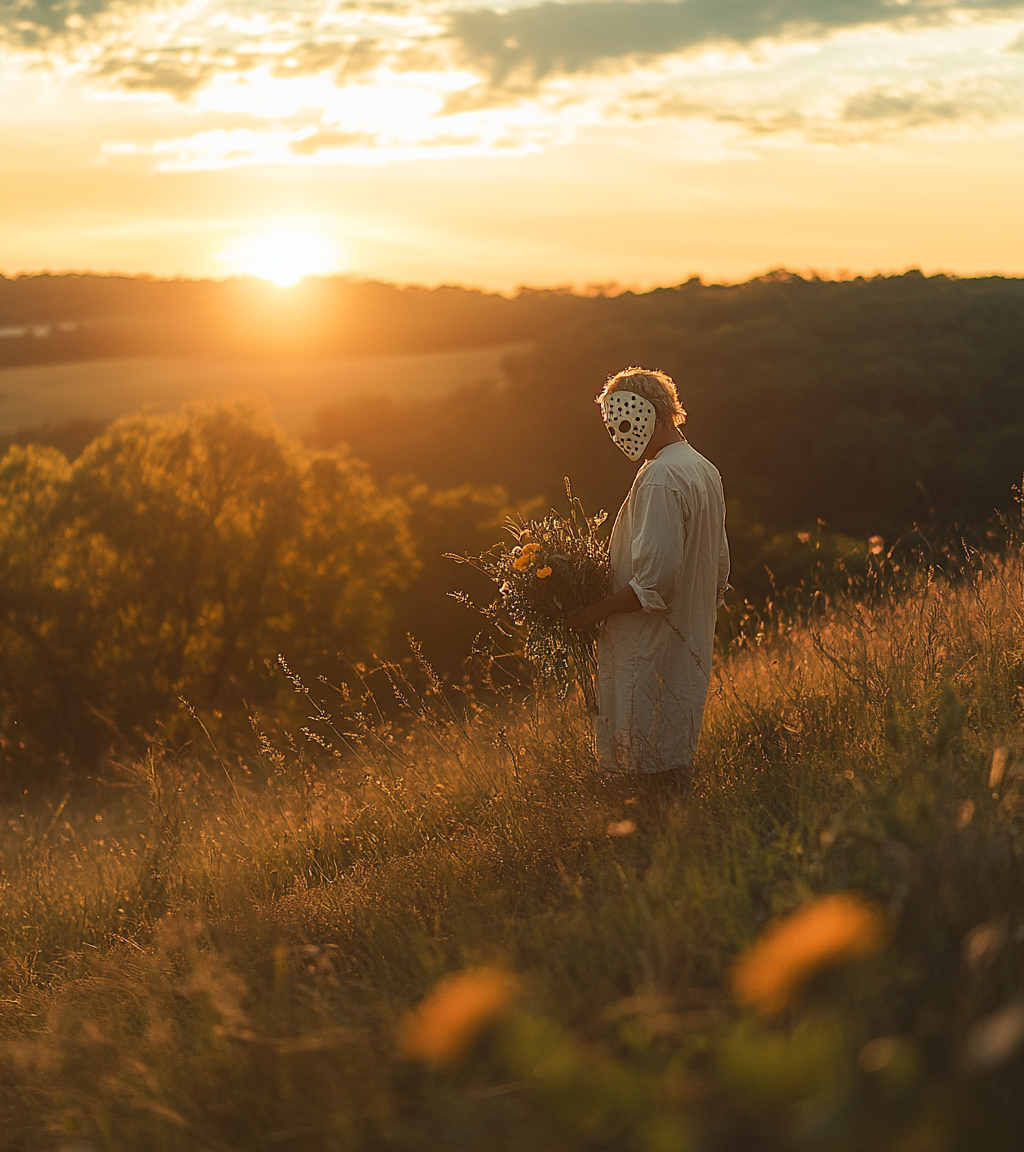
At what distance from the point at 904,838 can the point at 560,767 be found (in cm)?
210

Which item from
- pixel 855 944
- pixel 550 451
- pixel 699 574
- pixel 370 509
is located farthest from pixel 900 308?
pixel 855 944

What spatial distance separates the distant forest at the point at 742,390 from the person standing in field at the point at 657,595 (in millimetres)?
14067

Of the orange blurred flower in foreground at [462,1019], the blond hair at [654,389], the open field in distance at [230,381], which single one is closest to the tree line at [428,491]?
the blond hair at [654,389]

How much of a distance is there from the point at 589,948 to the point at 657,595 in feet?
5.21

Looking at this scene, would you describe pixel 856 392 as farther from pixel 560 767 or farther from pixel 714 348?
pixel 560 767

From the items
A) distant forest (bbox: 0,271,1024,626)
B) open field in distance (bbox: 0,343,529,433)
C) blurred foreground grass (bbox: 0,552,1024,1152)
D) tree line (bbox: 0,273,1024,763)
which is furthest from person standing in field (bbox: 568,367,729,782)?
open field in distance (bbox: 0,343,529,433)

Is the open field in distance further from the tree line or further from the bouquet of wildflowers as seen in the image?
the bouquet of wildflowers

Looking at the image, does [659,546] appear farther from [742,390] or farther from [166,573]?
[742,390]

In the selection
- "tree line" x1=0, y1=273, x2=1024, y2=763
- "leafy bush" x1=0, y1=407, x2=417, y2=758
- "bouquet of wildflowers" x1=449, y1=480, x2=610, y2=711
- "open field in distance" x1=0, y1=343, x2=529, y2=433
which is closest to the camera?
"bouquet of wildflowers" x1=449, y1=480, x2=610, y2=711

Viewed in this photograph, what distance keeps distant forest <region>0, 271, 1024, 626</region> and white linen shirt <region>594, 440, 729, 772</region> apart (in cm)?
1405

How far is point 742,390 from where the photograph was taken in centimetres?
4009

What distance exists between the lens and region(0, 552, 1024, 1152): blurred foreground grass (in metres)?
1.17

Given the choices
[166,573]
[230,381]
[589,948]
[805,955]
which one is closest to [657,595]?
[589,948]

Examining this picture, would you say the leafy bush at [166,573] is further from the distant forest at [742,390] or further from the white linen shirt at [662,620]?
the white linen shirt at [662,620]
